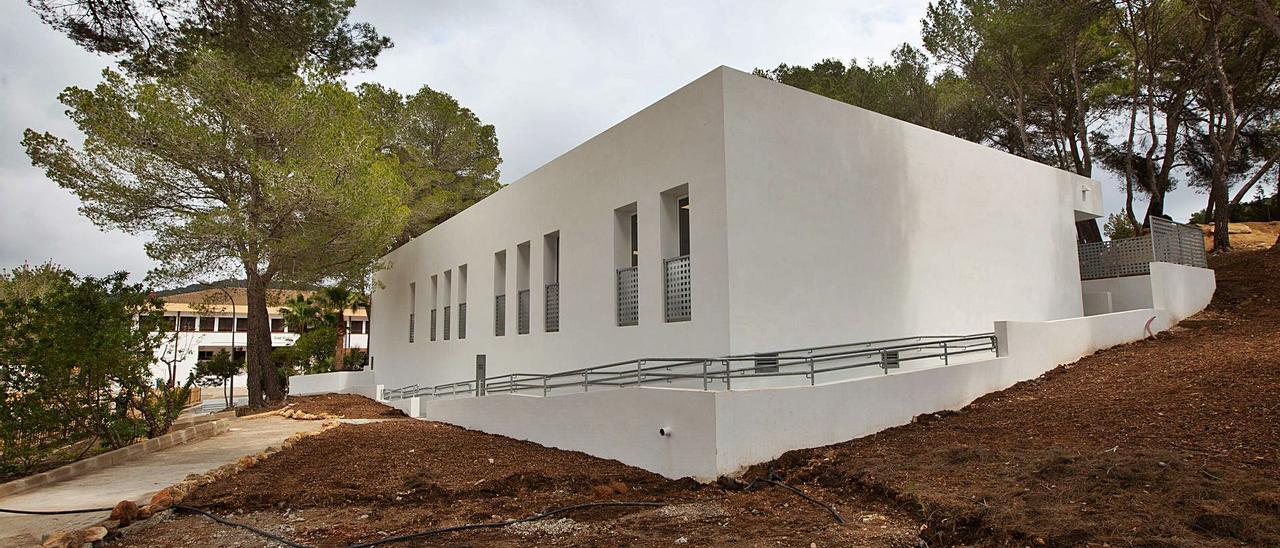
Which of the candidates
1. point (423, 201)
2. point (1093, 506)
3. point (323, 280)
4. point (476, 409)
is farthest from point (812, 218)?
point (423, 201)

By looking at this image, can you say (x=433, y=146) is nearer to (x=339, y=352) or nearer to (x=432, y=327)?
(x=432, y=327)

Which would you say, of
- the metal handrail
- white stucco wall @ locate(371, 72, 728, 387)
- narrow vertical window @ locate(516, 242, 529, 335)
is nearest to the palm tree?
white stucco wall @ locate(371, 72, 728, 387)

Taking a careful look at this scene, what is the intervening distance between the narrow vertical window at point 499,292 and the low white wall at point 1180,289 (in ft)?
45.3

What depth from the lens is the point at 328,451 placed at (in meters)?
10.3

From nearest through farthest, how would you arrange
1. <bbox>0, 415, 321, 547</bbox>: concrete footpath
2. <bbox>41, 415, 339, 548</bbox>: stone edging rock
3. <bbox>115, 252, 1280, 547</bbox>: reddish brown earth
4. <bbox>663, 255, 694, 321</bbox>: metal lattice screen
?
<bbox>115, 252, 1280, 547</bbox>: reddish brown earth < <bbox>41, 415, 339, 548</bbox>: stone edging rock < <bbox>0, 415, 321, 547</bbox>: concrete footpath < <bbox>663, 255, 694, 321</bbox>: metal lattice screen

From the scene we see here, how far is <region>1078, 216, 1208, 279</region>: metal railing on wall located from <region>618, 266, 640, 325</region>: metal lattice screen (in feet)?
38.7

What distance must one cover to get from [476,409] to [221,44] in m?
7.43

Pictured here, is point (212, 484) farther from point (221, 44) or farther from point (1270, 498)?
point (1270, 498)

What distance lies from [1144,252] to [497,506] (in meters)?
16.1

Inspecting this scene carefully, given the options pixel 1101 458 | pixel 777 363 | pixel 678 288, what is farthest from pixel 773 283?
pixel 1101 458

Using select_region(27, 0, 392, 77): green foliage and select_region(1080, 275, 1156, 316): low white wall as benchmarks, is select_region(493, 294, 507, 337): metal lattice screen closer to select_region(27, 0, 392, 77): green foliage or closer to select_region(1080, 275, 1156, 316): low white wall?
select_region(27, 0, 392, 77): green foliage

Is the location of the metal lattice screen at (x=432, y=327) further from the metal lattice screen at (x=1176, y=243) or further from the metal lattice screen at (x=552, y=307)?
the metal lattice screen at (x=1176, y=243)

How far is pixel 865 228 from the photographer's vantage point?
36.1 feet

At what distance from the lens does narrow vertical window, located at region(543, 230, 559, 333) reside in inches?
545
